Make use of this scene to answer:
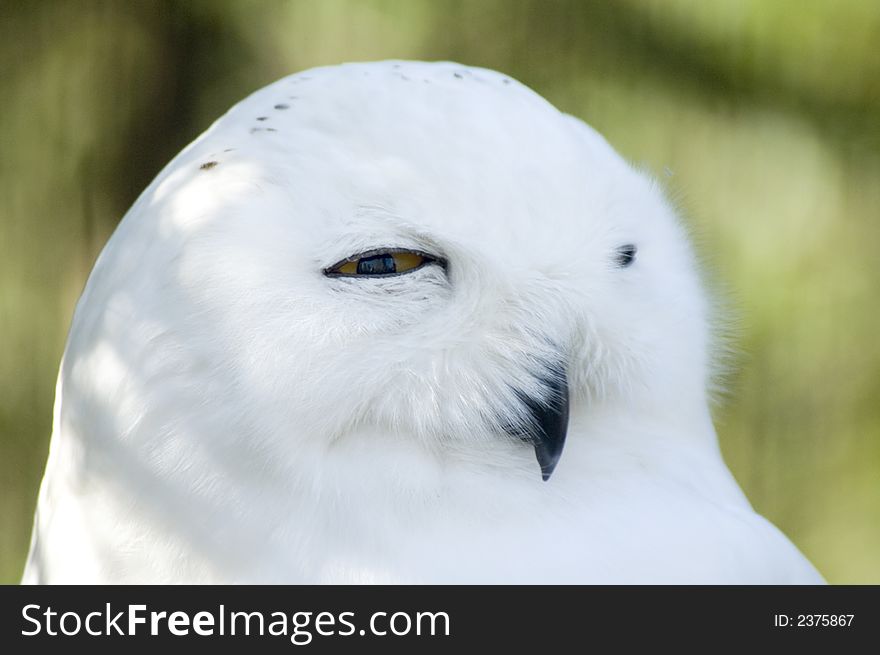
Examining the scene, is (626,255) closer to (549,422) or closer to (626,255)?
(626,255)

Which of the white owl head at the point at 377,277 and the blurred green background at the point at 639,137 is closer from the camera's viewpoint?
the white owl head at the point at 377,277

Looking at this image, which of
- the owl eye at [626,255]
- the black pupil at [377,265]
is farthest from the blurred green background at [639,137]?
the black pupil at [377,265]

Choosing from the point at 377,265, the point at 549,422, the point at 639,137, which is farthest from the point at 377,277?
the point at 639,137

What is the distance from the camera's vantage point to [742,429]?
8.90 ft

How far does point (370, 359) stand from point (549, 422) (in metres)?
0.23

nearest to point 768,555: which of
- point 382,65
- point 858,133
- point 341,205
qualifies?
point 341,205

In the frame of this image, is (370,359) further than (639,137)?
No

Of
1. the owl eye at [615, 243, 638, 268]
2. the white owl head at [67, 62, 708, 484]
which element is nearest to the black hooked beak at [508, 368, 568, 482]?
the white owl head at [67, 62, 708, 484]

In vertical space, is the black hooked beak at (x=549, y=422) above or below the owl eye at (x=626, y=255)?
below

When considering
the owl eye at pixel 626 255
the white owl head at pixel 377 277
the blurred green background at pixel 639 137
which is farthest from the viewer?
the blurred green background at pixel 639 137

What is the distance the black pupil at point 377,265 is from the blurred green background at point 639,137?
100cm

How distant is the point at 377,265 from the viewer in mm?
1207

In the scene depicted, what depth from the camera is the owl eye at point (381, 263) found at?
3.91 ft

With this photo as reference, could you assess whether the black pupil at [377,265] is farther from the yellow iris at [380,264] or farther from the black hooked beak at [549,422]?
the black hooked beak at [549,422]
